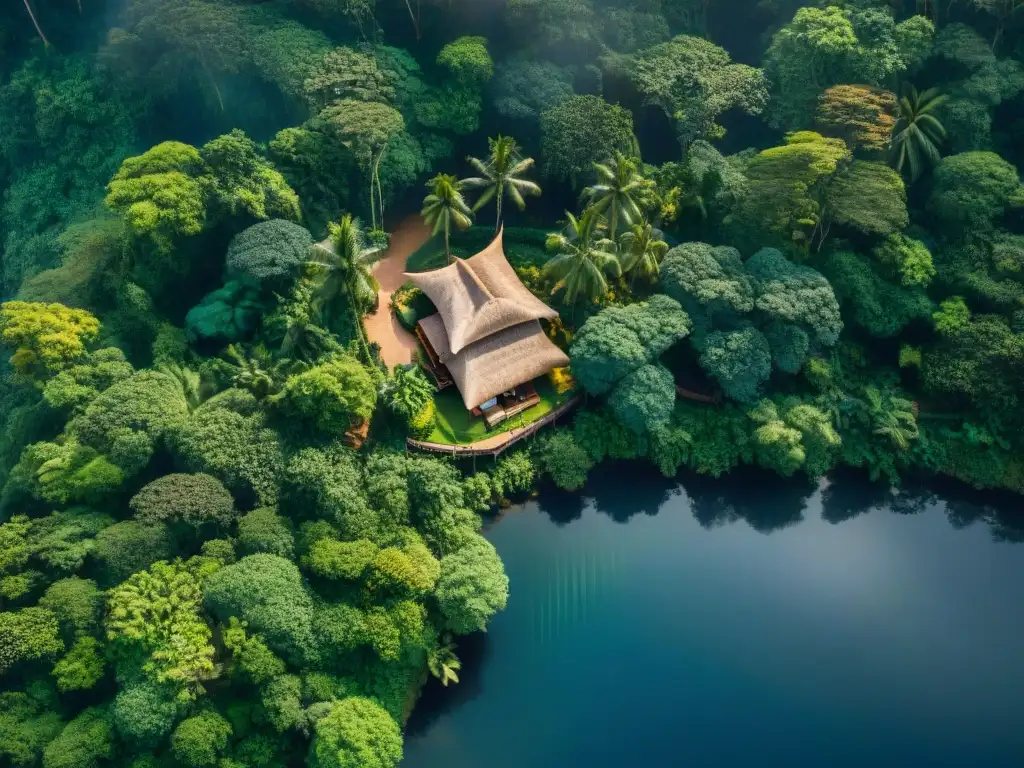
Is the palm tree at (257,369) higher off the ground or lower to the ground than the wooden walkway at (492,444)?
higher

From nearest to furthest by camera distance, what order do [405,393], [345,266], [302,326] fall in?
1. [345,266]
2. [405,393]
3. [302,326]

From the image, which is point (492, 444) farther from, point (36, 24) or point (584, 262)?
point (36, 24)

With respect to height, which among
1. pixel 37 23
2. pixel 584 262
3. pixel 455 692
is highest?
pixel 37 23

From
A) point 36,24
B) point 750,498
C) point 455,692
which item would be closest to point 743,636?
→ point 750,498

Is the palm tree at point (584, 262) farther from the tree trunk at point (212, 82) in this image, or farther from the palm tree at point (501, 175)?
the tree trunk at point (212, 82)

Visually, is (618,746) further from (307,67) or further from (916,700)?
(307,67)

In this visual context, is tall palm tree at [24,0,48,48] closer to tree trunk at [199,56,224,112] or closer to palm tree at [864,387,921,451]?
tree trunk at [199,56,224,112]

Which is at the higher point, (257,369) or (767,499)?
(257,369)

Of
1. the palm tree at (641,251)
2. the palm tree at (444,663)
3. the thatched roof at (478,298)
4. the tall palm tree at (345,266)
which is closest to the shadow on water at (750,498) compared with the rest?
the palm tree at (641,251)
